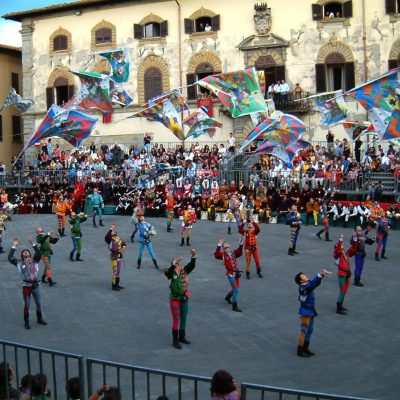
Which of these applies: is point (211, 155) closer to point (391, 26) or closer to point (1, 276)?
point (391, 26)

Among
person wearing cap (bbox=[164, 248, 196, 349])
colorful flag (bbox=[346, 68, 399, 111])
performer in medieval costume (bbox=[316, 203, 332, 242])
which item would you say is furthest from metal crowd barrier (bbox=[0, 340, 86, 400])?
performer in medieval costume (bbox=[316, 203, 332, 242])

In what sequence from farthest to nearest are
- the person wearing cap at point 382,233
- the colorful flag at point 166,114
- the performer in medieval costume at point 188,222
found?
the colorful flag at point 166,114
the performer in medieval costume at point 188,222
the person wearing cap at point 382,233

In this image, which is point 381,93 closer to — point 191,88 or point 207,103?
point 207,103

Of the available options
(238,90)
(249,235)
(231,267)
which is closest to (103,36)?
(238,90)

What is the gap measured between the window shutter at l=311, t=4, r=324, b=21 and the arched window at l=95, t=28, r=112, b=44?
→ 445 inches

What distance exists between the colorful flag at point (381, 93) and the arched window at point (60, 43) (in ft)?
83.7

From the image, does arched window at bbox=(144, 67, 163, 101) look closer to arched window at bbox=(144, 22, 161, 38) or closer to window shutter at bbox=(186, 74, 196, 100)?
window shutter at bbox=(186, 74, 196, 100)

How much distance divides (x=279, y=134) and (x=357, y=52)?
11291 millimetres

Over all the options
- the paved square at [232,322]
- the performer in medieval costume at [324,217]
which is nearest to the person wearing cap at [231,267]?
the paved square at [232,322]

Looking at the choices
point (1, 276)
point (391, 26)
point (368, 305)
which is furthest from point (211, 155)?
point (368, 305)

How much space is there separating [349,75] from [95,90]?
14522 mm

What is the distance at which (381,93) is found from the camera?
16844 mm

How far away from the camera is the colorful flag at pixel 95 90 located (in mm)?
23938

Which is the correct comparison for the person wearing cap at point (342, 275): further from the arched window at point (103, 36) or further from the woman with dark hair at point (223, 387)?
the arched window at point (103, 36)
